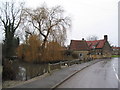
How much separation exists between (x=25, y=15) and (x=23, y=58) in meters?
8.61

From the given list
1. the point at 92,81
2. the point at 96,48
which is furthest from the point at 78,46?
the point at 92,81

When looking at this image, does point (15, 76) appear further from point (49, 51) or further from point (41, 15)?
point (41, 15)

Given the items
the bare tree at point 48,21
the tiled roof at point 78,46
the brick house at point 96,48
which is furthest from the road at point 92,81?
the brick house at point 96,48

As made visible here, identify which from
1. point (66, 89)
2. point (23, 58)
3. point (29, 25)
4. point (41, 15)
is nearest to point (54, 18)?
point (41, 15)

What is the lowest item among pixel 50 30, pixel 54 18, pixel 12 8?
pixel 50 30

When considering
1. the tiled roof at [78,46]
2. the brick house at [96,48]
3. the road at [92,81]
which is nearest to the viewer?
the road at [92,81]

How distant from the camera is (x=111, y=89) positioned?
9.96 m

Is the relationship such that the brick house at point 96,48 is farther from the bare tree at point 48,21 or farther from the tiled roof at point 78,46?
the bare tree at point 48,21

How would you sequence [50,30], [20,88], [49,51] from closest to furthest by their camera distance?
[20,88]
[49,51]
[50,30]

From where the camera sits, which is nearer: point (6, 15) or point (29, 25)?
point (29, 25)

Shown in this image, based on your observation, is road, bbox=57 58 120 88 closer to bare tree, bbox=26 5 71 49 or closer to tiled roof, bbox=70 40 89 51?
bare tree, bbox=26 5 71 49

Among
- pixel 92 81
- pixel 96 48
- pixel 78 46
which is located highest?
pixel 78 46

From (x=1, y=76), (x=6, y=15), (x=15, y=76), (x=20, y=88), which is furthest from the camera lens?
(x=6, y=15)

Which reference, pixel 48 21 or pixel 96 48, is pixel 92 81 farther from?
pixel 96 48
